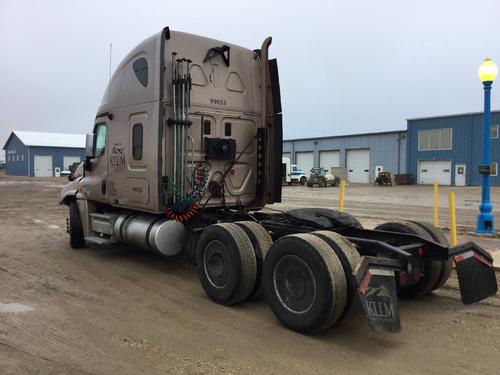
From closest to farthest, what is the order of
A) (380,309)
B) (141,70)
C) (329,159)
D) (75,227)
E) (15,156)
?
1. (380,309)
2. (141,70)
3. (75,227)
4. (329,159)
5. (15,156)

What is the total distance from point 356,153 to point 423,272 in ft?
186

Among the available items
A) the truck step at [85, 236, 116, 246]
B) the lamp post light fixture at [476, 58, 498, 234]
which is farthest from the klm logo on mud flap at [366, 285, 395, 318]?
the lamp post light fixture at [476, 58, 498, 234]

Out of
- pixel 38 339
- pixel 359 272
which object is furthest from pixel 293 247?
pixel 38 339

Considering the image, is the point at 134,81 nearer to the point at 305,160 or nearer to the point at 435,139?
the point at 435,139

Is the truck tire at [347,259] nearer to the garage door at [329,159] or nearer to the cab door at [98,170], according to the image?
the cab door at [98,170]

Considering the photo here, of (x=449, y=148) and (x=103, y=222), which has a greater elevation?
(x=449, y=148)

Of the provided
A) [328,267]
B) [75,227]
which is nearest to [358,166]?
[75,227]

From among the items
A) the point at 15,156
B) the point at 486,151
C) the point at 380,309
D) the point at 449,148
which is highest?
the point at 449,148

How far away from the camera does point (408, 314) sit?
→ 5.64 meters

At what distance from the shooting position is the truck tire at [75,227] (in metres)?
9.58

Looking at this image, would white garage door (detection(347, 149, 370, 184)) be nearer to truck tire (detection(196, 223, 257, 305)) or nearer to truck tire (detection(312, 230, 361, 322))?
truck tire (detection(196, 223, 257, 305))

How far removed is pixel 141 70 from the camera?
7520mm

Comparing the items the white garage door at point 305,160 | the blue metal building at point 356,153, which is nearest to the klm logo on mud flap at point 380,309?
the blue metal building at point 356,153

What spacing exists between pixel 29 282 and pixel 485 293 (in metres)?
6.12
